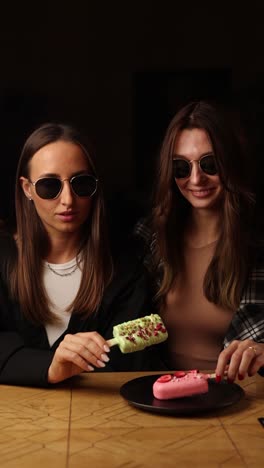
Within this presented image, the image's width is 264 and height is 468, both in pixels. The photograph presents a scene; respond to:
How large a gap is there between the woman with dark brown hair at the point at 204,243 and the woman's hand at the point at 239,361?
1.89 feet

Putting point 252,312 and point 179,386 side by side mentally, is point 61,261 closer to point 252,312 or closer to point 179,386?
point 252,312

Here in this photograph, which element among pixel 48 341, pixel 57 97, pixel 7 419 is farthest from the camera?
pixel 57 97

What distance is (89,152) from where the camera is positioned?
2.59 metres

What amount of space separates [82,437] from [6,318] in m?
1.06

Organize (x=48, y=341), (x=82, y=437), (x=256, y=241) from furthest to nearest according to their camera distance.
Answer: (x=256, y=241) → (x=48, y=341) → (x=82, y=437)

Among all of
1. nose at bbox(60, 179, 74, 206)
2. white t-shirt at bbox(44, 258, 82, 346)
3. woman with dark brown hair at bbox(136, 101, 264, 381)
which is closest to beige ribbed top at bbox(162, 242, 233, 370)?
woman with dark brown hair at bbox(136, 101, 264, 381)

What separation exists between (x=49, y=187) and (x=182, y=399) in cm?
99

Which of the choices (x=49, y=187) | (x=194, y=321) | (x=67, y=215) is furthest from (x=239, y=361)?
(x=49, y=187)

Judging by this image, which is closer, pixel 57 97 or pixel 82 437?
pixel 82 437

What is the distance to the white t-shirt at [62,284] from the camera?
2.64 metres

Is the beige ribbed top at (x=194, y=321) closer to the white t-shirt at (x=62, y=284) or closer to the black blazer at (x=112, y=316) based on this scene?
the black blazer at (x=112, y=316)

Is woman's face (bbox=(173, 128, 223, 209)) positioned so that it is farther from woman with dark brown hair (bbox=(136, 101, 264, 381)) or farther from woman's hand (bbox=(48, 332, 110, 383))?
woman's hand (bbox=(48, 332, 110, 383))

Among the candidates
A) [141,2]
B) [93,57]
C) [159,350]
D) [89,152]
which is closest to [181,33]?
[141,2]

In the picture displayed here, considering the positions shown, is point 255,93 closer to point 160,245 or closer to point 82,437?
point 160,245
